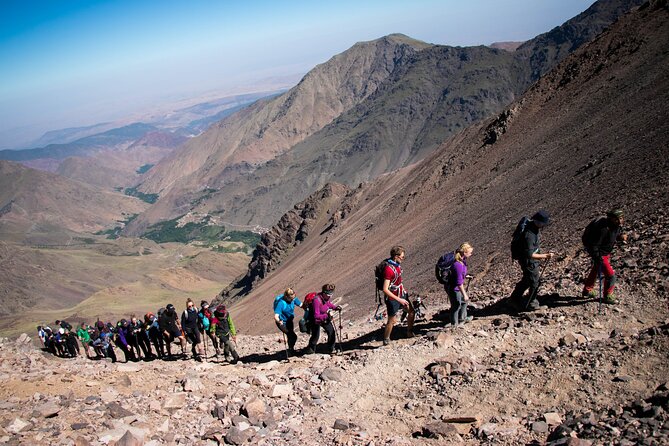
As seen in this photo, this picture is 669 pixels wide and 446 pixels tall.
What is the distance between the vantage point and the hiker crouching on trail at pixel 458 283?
9.60m

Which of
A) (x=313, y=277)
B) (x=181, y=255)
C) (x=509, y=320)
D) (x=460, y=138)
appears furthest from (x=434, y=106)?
(x=509, y=320)

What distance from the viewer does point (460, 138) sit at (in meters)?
51.0

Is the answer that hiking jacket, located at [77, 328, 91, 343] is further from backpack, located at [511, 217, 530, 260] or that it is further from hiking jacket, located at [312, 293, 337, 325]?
backpack, located at [511, 217, 530, 260]

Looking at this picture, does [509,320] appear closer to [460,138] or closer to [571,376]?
[571,376]

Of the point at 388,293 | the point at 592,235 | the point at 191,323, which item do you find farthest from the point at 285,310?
the point at 592,235

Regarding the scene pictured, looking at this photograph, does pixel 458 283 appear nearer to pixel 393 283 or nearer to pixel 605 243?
pixel 393 283

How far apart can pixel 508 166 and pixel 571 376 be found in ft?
92.8

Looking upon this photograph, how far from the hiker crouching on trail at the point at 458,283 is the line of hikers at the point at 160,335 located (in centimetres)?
634

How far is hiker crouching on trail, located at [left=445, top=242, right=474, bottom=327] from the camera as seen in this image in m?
9.60

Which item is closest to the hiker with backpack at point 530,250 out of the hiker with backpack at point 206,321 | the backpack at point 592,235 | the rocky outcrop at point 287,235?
the backpack at point 592,235

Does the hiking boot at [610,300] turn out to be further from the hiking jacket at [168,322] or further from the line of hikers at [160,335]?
the hiking jacket at [168,322]

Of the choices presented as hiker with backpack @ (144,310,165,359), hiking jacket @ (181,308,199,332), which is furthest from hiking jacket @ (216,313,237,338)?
hiker with backpack @ (144,310,165,359)

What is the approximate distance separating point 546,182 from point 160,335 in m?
21.5

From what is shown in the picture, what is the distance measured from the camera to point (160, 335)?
16.7m
